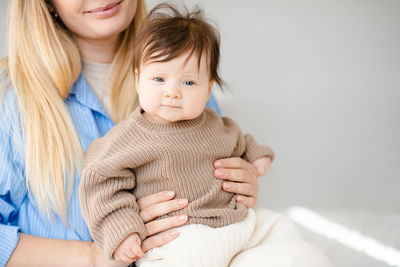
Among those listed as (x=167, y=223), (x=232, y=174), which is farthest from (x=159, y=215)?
(x=232, y=174)

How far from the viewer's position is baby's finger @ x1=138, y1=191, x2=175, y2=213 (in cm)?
105

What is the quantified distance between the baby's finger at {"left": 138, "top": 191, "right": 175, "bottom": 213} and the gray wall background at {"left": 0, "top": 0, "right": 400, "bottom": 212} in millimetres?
1149

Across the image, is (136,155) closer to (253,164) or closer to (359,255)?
(253,164)

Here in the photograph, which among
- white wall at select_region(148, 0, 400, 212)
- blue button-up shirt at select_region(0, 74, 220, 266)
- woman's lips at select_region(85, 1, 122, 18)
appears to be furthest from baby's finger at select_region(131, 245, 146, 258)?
white wall at select_region(148, 0, 400, 212)

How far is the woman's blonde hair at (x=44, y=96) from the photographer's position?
1.14 metres

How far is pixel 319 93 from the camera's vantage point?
2176 mm

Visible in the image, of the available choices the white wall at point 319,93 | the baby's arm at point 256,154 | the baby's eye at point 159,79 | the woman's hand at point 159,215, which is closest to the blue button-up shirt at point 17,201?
the woman's hand at point 159,215

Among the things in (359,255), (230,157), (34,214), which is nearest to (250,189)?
(230,157)

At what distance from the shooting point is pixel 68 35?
4.46 ft

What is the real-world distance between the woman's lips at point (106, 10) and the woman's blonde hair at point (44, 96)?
0.14 m

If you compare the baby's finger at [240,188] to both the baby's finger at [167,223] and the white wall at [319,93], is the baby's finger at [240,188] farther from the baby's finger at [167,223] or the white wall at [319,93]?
the white wall at [319,93]

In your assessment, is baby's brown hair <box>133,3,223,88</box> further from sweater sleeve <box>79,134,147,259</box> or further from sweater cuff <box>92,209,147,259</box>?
sweater cuff <box>92,209,147,259</box>

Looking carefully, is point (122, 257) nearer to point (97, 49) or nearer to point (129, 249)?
point (129, 249)

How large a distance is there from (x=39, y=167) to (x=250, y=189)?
2.03ft
